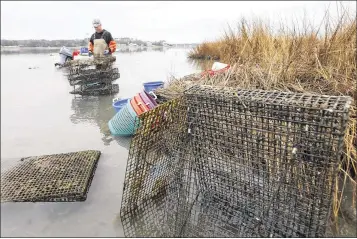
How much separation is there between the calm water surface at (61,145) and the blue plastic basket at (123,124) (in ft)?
0.37

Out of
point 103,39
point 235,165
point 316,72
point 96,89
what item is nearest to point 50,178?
point 235,165

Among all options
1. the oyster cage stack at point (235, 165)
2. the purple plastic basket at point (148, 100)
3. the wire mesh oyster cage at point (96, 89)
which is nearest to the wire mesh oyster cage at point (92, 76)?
the wire mesh oyster cage at point (96, 89)

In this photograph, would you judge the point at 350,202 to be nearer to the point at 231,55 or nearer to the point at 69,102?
the point at 231,55

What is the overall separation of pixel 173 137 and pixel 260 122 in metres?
0.79

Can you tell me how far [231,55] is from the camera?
5141 millimetres

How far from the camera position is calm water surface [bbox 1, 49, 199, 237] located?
210cm

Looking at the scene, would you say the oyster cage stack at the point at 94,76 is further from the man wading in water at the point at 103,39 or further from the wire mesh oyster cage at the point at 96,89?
the man wading in water at the point at 103,39

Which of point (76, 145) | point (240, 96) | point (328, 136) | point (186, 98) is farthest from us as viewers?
point (76, 145)

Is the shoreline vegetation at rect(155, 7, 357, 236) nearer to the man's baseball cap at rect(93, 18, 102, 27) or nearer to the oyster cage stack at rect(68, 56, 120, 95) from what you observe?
the oyster cage stack at rect(68, 56, 120, 95)

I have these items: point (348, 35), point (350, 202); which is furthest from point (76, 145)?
point (348, 35)

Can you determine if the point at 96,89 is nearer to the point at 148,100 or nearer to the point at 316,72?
→ the point at 148,100

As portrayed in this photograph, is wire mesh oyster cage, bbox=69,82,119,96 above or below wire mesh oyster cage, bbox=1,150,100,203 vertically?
above

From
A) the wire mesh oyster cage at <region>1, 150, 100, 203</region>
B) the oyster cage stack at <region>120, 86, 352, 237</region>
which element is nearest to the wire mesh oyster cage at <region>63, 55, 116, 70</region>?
the wire mesh oyster cage at <region>1, 150, 100, 203</region>

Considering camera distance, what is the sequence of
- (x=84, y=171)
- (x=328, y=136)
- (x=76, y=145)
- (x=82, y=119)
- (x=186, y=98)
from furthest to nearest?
1. (x=82, y=119)
2. (x=76, y=145)
3. (x=84, y=171)
4. (x=186, y=98)
5. (x=328, y=136)
